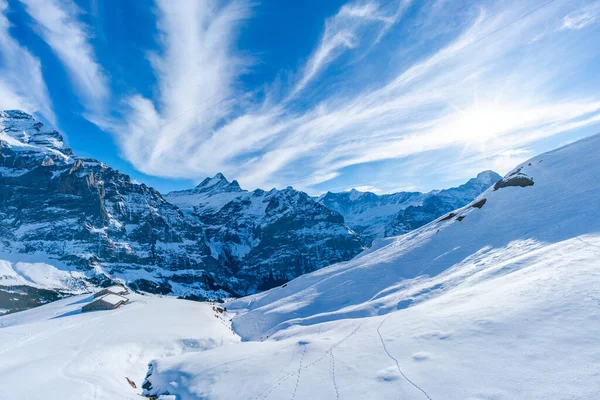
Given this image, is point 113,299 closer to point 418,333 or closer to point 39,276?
point 418,333

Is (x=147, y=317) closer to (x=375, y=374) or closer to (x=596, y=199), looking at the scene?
(x=375, y=374)

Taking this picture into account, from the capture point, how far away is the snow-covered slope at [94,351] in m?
16.1

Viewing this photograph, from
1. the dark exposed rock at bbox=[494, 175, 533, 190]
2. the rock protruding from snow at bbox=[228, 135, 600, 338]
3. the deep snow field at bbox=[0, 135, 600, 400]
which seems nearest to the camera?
the deep snow field at bbox=[0, 135, 600, 400]

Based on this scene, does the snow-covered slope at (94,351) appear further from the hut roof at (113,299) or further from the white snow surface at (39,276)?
the white snow surface at (39,276)

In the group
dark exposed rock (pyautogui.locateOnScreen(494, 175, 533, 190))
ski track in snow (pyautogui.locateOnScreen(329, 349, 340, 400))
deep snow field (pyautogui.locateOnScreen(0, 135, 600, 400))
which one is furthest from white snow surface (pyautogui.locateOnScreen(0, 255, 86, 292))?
dark exposed rock (pyautogui.locateOnScreen(494, 175, 533, 190))

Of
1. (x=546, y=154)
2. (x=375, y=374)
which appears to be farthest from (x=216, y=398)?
(x=546, y=154)

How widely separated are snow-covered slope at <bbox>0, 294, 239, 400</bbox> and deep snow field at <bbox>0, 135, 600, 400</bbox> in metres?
0.14

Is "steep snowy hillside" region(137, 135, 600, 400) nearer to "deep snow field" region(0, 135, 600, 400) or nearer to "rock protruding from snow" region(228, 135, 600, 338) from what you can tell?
"deep snow field" region(0, 135, 600, 400)

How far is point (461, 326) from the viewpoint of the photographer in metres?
12.6

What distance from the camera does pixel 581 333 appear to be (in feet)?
30.0

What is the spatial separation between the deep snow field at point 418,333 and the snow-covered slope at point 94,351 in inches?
5.4

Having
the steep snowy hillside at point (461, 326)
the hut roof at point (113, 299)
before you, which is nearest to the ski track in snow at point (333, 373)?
the steep snowy hillside at point (461, 326)

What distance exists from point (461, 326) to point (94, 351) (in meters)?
26.7

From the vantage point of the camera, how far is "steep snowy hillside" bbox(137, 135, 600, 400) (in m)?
8.96
